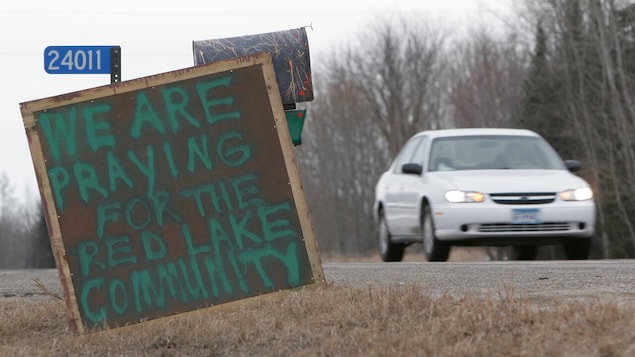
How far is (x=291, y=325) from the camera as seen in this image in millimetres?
7215

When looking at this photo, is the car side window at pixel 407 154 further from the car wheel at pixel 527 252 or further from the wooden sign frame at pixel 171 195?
the wooden sign frame at pixel 171 195

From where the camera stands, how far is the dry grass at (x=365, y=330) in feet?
20.3

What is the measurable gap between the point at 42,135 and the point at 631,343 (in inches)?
156

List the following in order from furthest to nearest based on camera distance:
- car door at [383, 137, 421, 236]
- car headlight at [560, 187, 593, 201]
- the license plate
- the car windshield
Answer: car door at [383, 137, 421, 236] < the car windshield < car headlight at [560, 187, 593, 201] < the license plate

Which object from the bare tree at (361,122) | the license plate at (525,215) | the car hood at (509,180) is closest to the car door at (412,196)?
the car hood at (509,180)

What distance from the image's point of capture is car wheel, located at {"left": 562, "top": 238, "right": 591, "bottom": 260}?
15031 mm

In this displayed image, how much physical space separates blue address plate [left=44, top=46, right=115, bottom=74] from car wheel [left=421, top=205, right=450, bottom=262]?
4218 mm

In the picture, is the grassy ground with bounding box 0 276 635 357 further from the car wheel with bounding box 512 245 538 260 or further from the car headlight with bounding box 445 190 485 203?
the car wheel with bounding box 512 245 538 260

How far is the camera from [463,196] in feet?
47.6

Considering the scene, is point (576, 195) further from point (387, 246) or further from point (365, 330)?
point (365, 330)

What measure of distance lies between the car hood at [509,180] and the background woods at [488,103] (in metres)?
18.1

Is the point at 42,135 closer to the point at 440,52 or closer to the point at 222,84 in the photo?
the point at 222,84

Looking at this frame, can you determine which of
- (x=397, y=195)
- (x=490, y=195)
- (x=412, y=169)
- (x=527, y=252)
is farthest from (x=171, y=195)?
(x=527, y=252)

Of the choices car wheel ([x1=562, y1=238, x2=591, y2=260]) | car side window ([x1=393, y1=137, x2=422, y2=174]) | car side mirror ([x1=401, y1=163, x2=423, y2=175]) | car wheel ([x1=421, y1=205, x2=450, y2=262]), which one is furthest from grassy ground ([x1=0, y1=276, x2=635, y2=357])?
car side window ([x1=393, y1=137, x2=422, y2=174])
